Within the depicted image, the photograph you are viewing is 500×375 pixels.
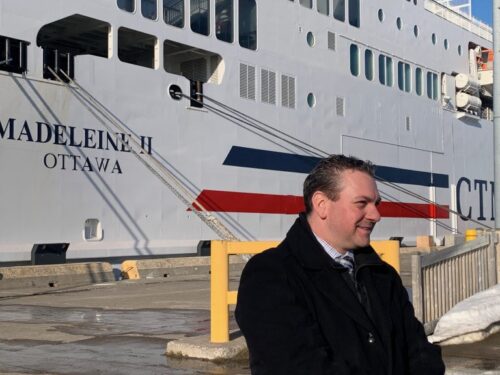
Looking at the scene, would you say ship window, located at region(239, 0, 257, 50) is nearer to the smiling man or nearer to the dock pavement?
the dock pavement

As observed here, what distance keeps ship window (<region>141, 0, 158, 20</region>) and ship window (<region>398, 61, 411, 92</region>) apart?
1016 centimetres

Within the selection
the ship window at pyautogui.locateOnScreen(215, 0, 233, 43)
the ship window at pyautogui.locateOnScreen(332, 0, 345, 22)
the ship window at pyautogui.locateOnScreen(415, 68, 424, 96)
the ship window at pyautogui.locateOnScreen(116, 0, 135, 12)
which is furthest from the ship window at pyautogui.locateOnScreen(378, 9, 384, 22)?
the ship window at pyautogui.locateOnScreen(116, 0, 135, 12)

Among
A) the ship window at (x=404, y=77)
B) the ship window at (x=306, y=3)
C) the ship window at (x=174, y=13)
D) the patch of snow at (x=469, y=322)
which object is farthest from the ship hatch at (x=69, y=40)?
the ship window at (x=404, y=77)

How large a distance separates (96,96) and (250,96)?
429 cm

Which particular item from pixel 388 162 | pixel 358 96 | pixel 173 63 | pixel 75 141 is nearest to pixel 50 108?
pixel 75 141

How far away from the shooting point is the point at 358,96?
69.1 ft

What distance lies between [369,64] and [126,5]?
362 inches

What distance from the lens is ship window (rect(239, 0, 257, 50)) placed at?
1741cm

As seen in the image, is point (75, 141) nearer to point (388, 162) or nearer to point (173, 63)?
point (173, 63)

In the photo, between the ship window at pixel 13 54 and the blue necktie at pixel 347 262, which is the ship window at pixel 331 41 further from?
the blue necktie at pixel 347 262

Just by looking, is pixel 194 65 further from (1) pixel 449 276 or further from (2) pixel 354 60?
(1) pixel 449 276

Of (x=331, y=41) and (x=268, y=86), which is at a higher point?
(x=331, y=41)

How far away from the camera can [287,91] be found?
18.5 metres

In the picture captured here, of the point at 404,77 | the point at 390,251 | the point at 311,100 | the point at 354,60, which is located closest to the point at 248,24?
the point at 311,100
